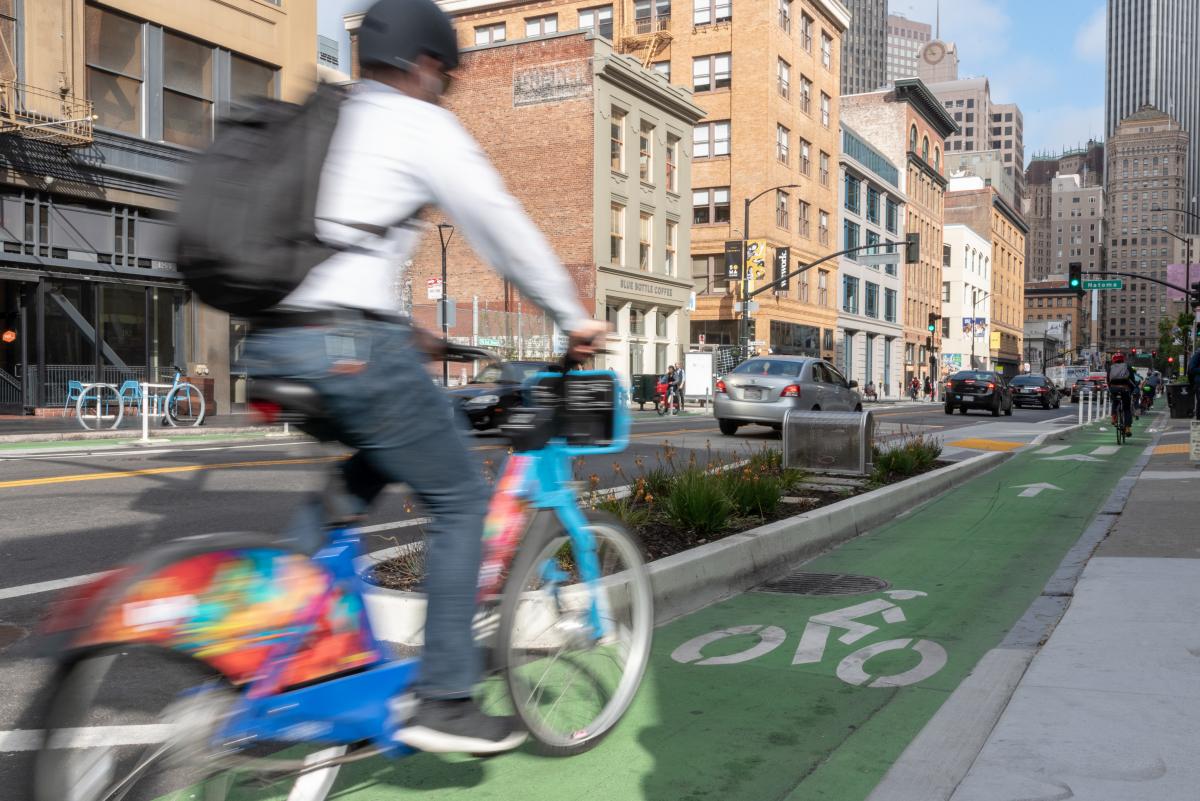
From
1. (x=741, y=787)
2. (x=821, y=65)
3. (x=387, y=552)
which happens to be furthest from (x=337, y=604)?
(x=821, y=65)

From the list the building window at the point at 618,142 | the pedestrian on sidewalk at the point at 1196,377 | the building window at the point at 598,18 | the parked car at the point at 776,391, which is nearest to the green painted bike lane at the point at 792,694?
the pedestrian on sidewalk at the point at 1196,377

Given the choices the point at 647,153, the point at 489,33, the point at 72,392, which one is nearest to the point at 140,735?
the point at 72,392

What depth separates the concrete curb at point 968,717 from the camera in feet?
10.1

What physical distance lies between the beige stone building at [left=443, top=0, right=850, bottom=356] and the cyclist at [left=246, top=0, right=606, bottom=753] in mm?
47166

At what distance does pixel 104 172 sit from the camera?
74.7 ft

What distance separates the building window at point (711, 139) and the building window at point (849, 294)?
14253 millimetres

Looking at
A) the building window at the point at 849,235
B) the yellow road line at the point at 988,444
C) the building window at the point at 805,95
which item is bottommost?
the yellow road line at the point at 988,444

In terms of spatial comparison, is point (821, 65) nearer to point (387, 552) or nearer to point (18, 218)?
point (18, 218)

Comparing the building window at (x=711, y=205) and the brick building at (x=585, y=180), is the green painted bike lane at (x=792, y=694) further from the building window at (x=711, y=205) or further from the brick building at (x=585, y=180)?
the building window at (x=711, y=205)

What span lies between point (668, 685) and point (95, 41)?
23.7 m

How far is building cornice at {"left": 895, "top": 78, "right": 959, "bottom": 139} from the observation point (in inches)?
2820

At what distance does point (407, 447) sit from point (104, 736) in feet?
2.92

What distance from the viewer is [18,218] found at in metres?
21.4

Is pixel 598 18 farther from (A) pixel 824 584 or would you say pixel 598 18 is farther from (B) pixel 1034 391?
(A) pixel 824 584
